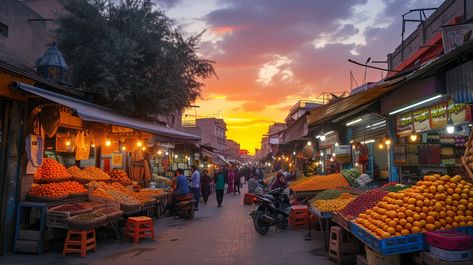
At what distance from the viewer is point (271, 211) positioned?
38.9ft

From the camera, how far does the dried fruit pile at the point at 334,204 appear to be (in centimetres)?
879

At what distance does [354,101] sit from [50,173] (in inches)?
310

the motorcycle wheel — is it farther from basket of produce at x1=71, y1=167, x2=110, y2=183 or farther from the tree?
the tree

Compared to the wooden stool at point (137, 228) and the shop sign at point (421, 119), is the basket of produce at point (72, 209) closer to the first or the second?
the wooden stool at point (137, 228)

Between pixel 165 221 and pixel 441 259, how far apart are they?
11.4m

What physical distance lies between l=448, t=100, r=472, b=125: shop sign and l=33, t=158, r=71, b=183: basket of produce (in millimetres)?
9325

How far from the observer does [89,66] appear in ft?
48.9

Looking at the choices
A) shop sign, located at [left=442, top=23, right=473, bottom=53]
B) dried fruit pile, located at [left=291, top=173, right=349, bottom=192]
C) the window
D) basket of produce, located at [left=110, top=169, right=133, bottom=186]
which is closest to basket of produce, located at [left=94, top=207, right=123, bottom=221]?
basket of produce, located at [left=110, top=169, right=133, bottom=186]

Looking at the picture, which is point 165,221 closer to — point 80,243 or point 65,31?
Result: point 80,243

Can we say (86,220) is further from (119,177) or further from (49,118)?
(119,177)

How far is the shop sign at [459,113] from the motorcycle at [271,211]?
575cm

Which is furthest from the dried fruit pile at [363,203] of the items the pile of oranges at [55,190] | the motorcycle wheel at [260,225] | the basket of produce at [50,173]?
the basket of produce at [50,173]

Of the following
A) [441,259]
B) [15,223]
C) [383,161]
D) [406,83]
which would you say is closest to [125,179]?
[15,223]

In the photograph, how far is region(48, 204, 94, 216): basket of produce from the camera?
904 centimetres
